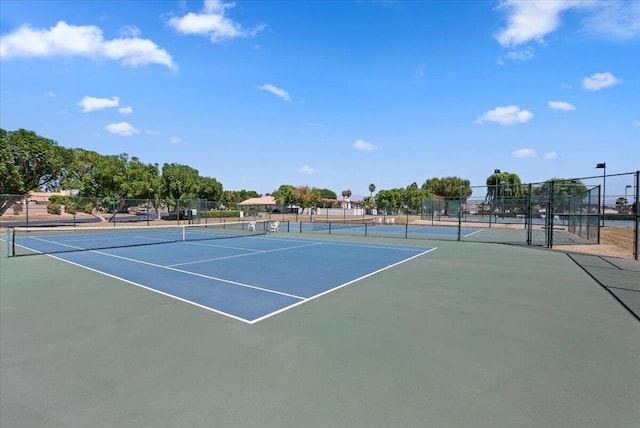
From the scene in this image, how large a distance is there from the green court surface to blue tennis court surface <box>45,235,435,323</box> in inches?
22.4

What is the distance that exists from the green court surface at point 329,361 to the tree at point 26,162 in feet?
94.2

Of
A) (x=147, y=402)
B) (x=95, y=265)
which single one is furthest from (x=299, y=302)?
(x=95, y=265)

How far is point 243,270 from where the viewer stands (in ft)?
34.0

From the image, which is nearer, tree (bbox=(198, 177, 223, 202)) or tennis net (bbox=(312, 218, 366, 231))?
tennis net (bbox=(312, 218, 366, 231))

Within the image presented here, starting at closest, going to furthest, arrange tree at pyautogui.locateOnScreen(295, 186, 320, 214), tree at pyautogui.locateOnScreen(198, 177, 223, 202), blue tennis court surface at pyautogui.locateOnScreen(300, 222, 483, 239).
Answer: blue tennis court surface at pyautogui.locateOnScreen(300, 222, 483, 239)
tree at pyautogui.locateOnScreen(198, 177, 223, 202)
tree at pyautogui.locateOnScreen(295, 186, 320, 214)

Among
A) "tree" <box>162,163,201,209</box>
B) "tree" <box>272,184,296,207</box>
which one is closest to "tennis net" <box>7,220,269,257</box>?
"tree" <box>162,163,201,209</box>

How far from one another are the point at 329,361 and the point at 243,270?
665 cm

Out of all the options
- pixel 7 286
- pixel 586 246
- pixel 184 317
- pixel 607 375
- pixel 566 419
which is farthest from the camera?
pixel 586 246

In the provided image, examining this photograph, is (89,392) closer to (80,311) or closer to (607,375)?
(80,311)

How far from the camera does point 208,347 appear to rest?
181 inches

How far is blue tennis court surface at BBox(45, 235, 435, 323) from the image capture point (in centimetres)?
705

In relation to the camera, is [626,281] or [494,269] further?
[494,269]

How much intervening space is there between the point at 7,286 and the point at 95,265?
2974mm

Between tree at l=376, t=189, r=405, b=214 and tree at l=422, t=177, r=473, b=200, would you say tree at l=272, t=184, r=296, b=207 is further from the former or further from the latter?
tree at l=422, t=177, r=473, b=200
